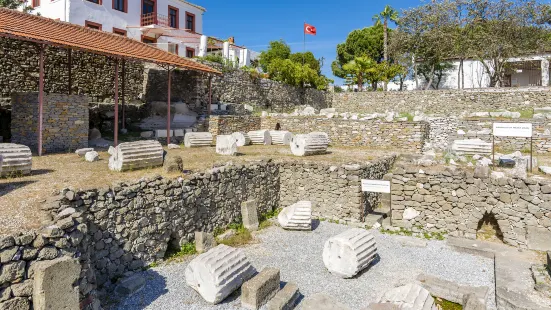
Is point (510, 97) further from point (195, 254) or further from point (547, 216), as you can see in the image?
point (195, 254)

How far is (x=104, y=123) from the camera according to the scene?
684 inches

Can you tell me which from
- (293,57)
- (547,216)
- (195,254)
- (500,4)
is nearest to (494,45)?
(500,4)

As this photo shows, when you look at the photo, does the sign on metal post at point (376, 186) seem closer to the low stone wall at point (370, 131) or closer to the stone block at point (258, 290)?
the stone block at point (258, 290)

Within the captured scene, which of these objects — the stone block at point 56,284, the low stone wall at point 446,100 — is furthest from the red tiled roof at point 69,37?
the low stone wall at point 446,100

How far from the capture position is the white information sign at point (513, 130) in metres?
10.5

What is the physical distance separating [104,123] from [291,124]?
972 centimetres

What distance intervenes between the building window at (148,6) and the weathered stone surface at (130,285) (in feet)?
79.1

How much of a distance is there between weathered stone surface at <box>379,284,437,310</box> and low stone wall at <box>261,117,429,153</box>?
40.6ft

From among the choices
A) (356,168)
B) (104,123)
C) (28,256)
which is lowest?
(28,256)

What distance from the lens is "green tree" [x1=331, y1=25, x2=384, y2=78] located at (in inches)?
1537

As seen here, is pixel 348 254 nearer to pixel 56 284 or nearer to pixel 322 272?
pixel 322 272

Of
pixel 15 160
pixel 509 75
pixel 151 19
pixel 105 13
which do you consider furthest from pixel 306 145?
pixel 509 75

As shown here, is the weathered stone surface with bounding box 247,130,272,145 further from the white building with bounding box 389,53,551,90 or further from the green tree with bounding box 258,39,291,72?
the white building with bounding box 389,53,551,90

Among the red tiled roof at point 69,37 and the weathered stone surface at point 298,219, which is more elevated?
the red tiled roof at point 69,37
